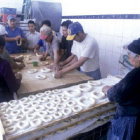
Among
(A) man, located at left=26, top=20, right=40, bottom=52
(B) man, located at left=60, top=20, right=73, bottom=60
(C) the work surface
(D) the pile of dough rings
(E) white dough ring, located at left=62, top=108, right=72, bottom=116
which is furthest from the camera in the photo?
(A) man, located at left=26, top=20, right=40, bottom=52

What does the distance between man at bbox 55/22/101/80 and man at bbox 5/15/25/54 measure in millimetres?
1924

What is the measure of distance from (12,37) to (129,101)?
3.67 m

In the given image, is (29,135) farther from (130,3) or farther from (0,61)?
(130,3)

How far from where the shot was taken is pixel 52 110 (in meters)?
1.48

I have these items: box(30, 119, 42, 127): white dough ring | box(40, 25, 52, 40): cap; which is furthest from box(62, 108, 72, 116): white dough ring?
box(40, 25, 52, 40): cap

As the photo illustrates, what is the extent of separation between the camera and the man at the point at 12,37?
4.09m

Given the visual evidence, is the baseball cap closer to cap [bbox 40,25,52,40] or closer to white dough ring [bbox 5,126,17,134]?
cap [bbox 40,25,52,40]

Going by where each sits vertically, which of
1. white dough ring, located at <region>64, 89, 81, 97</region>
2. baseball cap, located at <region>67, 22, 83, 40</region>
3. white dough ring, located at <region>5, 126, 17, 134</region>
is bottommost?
white dough ring, located at <region>5, 126, 17, 134</region>

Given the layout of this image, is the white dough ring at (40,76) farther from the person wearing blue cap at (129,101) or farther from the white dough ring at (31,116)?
the person wearing blue cap at (129,101)

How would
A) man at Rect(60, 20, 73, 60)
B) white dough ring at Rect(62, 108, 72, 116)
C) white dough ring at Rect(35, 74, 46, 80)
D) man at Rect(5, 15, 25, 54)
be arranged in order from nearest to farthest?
white dough ring at Rect(62, 108, 72, 116) → white dough ring at Rect(35, 74, 46, 80) → man at Rect(60, 20, 73, 60) → man at Rect(5, 15, 25, 54)

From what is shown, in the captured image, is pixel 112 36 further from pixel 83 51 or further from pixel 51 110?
pixel 51 110

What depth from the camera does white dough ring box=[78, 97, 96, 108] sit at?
156 cm

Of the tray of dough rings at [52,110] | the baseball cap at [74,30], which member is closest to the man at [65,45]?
the baseball cap at [74,30]

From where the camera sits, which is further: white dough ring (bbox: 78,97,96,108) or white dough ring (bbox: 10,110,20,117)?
white dough ring (bbox: 78,97,96,108)
